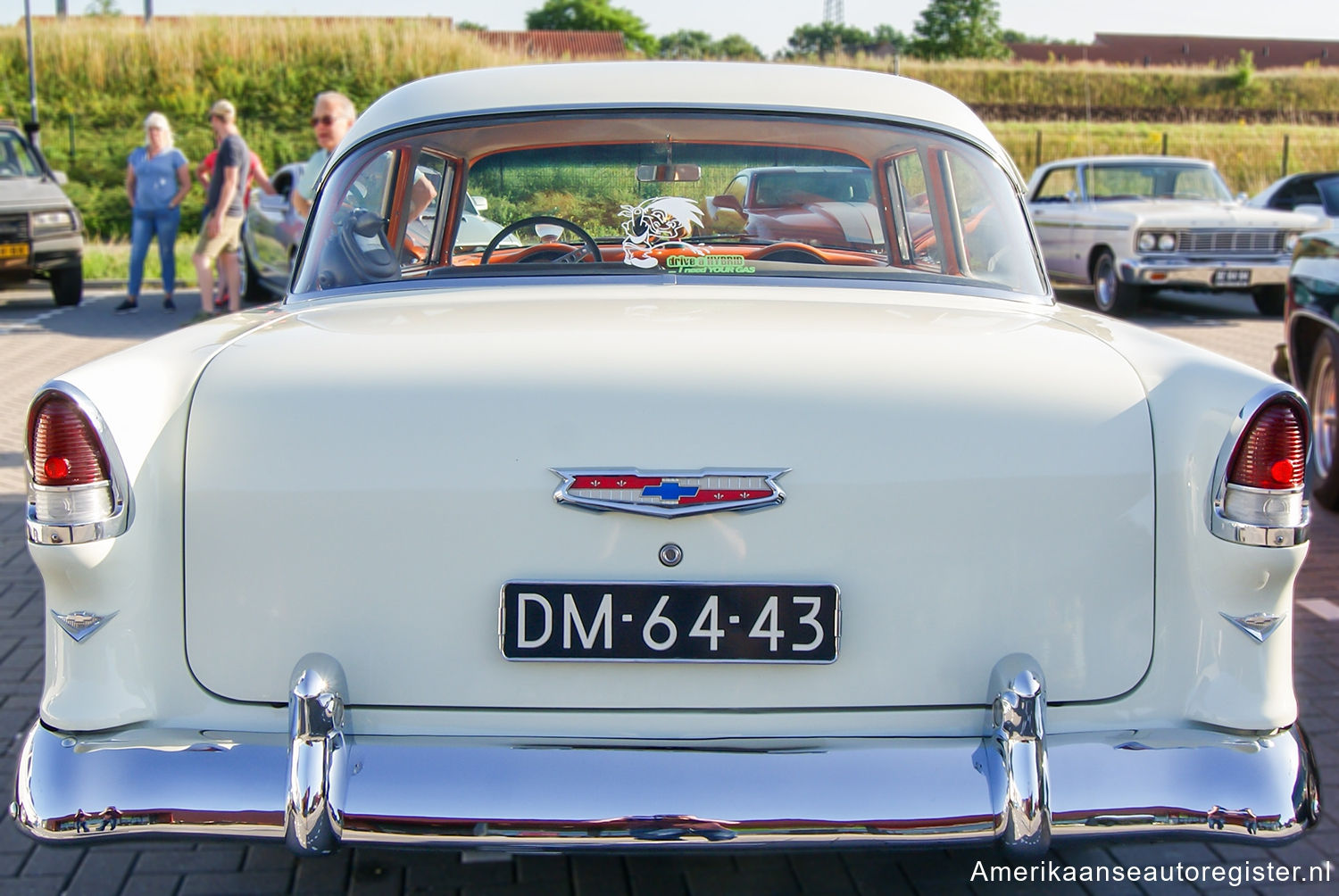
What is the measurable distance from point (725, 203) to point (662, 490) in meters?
1.24

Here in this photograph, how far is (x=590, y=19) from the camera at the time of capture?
77.9 m

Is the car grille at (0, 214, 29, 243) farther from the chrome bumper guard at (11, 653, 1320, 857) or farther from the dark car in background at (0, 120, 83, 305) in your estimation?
the chrome bumper guard at (11, 653, 1320, 857)

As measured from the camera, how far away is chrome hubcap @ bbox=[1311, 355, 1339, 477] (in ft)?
19.2

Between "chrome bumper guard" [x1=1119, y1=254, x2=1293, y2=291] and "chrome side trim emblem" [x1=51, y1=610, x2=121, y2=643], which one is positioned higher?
"chrome bumper guard" [x1=1119, y1=254, x2=1293, y2=291]

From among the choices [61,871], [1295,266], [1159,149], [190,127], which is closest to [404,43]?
[190,127]

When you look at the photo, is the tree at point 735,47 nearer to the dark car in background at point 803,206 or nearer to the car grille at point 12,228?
the car grille at point 12,228

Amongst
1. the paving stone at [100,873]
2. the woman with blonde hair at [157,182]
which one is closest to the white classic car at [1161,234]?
the woman with blonde hair at [157,182]

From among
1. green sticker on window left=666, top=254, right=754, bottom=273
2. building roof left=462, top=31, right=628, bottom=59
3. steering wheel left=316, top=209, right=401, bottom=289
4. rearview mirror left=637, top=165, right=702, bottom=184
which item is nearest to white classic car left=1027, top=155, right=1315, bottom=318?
rearview mirror left=637, top=165, right=702, bottom=184

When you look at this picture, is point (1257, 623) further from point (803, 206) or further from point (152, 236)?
point (152, 236)

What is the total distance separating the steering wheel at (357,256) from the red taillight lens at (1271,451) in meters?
1.80

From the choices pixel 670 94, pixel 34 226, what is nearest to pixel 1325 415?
pixel 670 94

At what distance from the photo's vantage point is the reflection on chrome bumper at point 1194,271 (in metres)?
12.5

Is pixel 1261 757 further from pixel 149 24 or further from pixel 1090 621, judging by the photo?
pixel 149 24

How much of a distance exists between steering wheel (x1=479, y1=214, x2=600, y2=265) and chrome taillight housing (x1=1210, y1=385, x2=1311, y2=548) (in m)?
1.51
